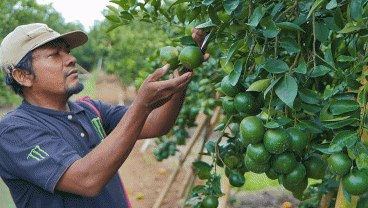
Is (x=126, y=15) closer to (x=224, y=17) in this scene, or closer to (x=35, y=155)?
(x=224, y=17)

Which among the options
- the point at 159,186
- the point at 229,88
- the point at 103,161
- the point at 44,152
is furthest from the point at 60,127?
the point at 159,186

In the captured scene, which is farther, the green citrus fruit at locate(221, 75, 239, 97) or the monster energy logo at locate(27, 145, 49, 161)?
the monster energy logo at locate(27, 145, 49, 161)

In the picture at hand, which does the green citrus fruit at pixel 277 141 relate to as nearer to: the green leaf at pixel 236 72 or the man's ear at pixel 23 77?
the green leaf at pixel 236 72

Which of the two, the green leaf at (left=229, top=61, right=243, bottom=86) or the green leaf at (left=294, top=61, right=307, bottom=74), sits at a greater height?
the green leaf at (left=294, top=61, right=307, bottom=74)

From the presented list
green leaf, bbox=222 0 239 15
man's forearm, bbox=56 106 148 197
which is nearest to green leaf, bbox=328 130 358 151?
green leaf, bbox=222 0 239 15

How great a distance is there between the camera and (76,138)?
1526 mm

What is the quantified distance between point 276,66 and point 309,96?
5.9 inches

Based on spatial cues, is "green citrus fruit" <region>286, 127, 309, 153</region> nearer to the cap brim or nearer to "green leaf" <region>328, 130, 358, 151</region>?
"green leaf" <region>328, 130, 358, 151</region>

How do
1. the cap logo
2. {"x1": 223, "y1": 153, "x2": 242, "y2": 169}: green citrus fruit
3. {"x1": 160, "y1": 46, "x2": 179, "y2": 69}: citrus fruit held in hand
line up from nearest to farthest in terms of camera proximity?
{"x1": 160, "y1": 46, "x2": 179, "y2": 69}: citrus fruit held in hand
{"x1": 223, "y1": 153, "x2": 242, "y2": 169}: green citrus fruit
the cap logo

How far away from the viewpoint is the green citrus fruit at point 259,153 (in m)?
0.95

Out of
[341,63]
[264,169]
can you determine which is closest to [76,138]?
[264,169]

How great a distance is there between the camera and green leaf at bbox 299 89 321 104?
926 mm

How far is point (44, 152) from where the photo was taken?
4.11 ft

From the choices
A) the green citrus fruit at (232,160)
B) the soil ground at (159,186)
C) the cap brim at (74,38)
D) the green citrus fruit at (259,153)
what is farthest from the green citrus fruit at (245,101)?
the soil ground at (159,186)
